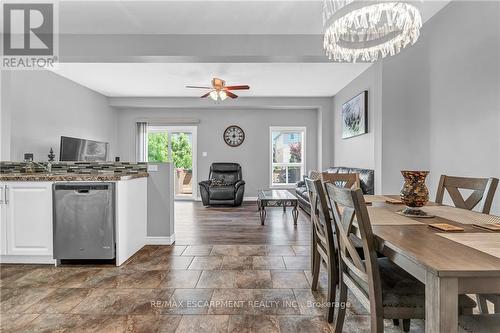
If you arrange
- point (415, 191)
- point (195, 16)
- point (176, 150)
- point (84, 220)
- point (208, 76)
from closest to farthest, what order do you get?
point (415, 191)
point (84, 220)
point (195, 16)
point (208, 76)
point (176, 150)

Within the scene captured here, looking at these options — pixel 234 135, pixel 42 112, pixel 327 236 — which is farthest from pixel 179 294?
pixel 234 135

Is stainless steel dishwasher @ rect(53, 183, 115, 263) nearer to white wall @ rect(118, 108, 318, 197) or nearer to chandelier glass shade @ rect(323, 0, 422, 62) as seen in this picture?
chandelier glass shade @ rect(323, 0, 422, 62)

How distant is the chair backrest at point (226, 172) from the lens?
6.79 metres

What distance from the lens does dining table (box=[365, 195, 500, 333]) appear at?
2.88 ft

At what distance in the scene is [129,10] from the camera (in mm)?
2846

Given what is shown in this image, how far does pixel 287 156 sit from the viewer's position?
7.52 meters

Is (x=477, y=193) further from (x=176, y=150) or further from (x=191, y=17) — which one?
(x=176, y=150)

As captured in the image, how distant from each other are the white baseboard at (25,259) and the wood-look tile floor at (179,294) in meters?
0.07

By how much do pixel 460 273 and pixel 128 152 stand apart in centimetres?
A: 759

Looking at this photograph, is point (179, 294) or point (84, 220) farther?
point (84, 220)

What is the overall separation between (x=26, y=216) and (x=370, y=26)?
12.0 feet

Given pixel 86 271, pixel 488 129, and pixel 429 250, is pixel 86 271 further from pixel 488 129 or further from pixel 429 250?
pixel 488 129

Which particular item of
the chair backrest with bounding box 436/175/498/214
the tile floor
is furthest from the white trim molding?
the chair backrest with bounding box 436/175/498/214

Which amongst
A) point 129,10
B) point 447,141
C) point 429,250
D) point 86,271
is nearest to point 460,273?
point 429,250
